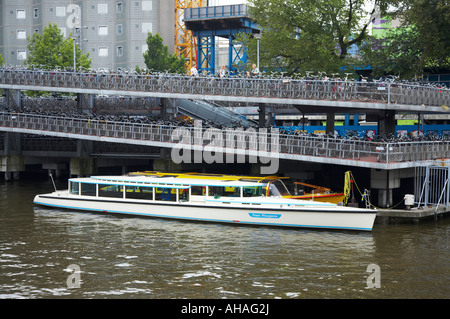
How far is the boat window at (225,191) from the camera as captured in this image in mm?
31297

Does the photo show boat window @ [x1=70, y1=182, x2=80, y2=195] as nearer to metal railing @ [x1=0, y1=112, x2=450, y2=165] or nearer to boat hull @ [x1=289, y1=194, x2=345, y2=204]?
metal railing @ [x1=0, y1=112, x2=450, y2=165]

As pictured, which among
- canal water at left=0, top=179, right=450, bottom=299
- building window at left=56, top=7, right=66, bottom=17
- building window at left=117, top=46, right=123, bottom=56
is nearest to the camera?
canal water at left=0, top=179, right=450, bottom=299

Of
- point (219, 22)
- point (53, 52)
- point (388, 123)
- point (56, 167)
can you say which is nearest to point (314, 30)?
point (388, 123)

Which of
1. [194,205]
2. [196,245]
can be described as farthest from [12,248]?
[194,205]

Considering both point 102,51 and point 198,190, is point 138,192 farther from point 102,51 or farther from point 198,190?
point 102,51

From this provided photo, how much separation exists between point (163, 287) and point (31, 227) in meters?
12.7

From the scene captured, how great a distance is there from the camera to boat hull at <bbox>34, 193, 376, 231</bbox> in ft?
93.6

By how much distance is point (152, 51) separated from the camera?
236 ft

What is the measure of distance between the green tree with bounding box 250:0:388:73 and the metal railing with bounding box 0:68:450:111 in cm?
611

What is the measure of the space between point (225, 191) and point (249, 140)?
6.76 metres

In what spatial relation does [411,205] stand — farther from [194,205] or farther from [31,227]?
[31,227]

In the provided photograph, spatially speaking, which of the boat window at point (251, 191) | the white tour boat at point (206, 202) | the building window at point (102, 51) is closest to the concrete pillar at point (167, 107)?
the white tour boat at point (206, 202)

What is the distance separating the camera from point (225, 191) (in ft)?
104

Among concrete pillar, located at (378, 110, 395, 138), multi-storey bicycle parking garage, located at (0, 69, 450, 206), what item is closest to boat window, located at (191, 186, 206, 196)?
multi-storey bicycle parking garage, located at (0, 69, 450, 206)
